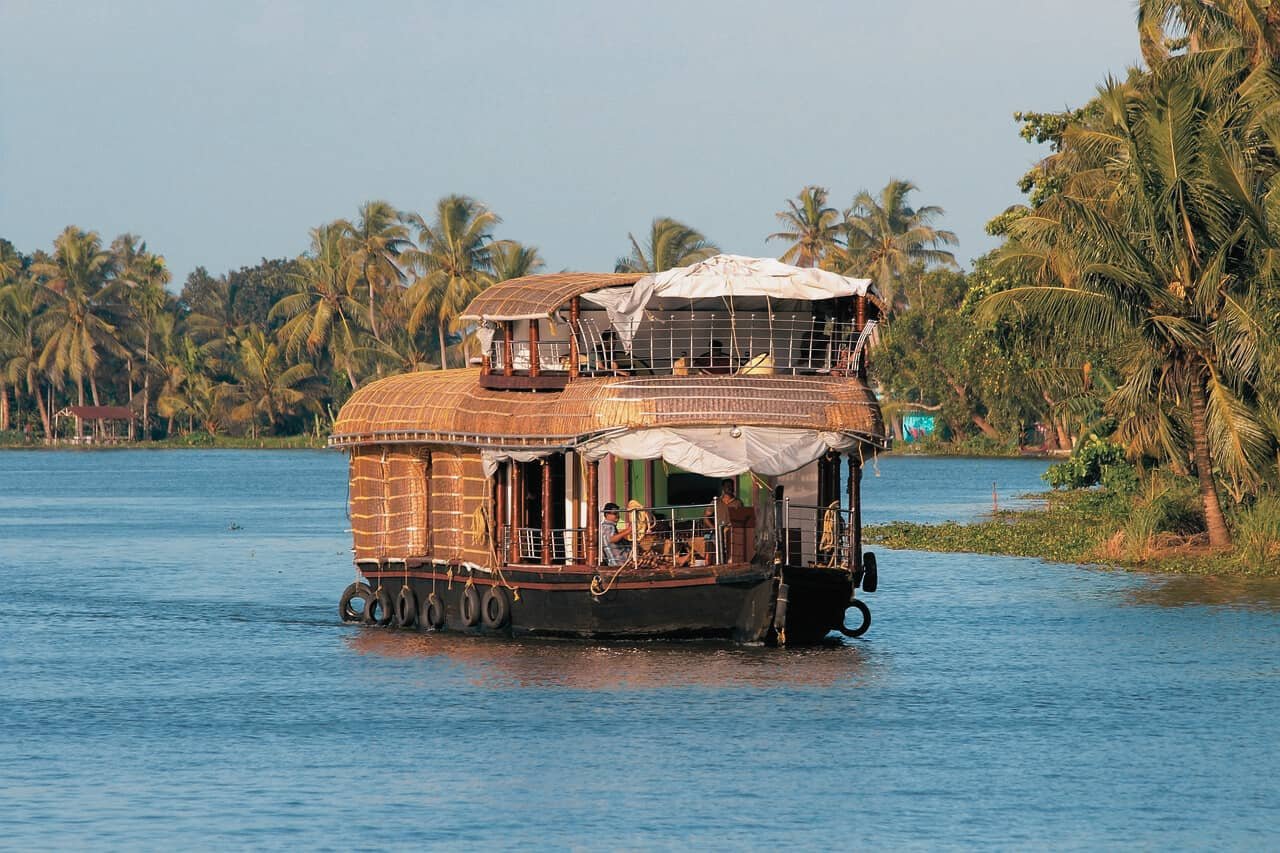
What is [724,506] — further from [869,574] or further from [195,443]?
[195,443]

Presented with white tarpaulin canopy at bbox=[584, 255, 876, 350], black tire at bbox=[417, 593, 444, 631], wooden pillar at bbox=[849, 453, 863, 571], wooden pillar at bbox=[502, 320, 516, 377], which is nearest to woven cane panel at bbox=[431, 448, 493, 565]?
black tire at bbox=[417, 593, 444, 631]

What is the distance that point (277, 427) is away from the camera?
4498 inches

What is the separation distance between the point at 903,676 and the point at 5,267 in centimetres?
9620

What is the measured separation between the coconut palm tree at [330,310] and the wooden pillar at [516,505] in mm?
67752

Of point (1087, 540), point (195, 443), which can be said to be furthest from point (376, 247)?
point (1087, 540)

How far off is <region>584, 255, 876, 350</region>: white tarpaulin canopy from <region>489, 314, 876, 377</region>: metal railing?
392mm

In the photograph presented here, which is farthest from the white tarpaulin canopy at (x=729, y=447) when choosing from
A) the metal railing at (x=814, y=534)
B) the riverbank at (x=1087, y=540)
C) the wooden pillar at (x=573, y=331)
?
the riverbank at (x=1087, y=540)

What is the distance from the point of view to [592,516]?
24.4 m

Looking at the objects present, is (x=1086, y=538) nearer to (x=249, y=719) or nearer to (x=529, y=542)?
(x=529, y=542)

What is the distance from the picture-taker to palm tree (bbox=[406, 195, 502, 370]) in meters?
83.2

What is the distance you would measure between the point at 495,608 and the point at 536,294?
4.18m

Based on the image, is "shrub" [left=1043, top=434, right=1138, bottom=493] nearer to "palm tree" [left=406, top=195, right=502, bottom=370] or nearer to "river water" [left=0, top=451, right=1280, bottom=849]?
"river water" [left=0, top=451, right=1280, bottom=849]

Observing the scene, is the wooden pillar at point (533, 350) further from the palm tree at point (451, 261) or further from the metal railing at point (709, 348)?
the palm tree at point (451, 261)

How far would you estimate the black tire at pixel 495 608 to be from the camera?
2528cm
